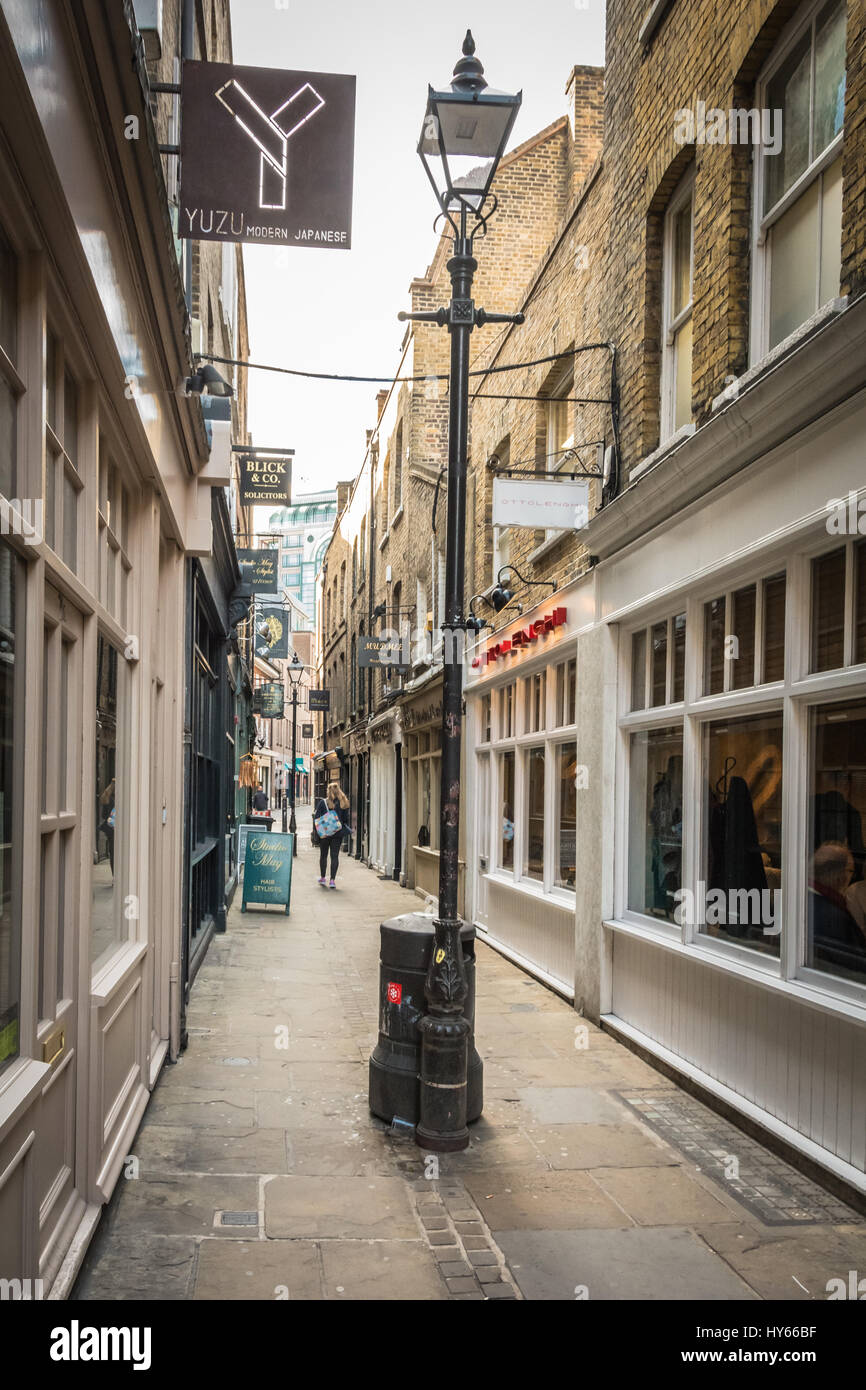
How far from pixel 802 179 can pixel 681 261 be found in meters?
2.15

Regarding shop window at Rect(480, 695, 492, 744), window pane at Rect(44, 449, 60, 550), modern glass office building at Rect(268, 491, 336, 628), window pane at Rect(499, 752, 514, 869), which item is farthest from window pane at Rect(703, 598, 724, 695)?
modern glass office building at Rect(268, 491, 336, 628)

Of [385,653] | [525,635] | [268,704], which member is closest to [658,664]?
[525,635]

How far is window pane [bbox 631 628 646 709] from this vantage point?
8727 millimetres

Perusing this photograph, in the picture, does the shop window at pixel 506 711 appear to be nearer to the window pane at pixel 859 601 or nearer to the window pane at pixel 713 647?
the window pane at pixel 713 647

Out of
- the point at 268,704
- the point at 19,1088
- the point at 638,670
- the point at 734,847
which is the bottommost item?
the point at 19,1088

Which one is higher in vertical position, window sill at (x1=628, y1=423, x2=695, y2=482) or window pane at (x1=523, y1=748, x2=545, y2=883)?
window sill at (x1=628, y1=423, x2=695, y2=482)

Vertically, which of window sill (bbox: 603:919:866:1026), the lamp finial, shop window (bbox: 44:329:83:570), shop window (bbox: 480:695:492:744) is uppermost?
the lamp finial

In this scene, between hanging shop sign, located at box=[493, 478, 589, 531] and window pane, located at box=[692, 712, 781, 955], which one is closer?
window pane, located at box=[692, 712, 781, 955]

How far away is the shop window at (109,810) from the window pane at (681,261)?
5.16m

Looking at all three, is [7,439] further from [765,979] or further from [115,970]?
[765,979]

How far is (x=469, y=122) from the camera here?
236 inches

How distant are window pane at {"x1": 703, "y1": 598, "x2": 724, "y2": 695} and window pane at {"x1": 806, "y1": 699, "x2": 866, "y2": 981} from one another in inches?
51.7

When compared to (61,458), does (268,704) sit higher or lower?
lower

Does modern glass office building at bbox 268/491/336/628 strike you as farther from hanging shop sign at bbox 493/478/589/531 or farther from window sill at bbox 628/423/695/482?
window sill at bbox 628/423/695/482
